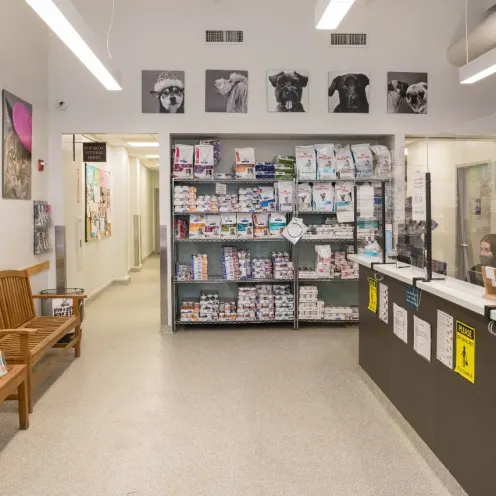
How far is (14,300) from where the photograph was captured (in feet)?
15.4

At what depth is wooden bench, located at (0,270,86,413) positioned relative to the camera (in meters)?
3.75

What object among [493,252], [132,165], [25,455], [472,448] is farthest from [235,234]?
[132,165]

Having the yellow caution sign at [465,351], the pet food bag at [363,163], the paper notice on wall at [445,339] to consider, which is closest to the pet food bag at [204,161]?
the pet food bag at [363,163]

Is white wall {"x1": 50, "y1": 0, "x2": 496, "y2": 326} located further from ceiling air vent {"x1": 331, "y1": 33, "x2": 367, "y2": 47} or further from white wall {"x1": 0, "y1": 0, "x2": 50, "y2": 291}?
white wall {"x1": 0, "y1": 0, "x2": 50, "y2": 291}

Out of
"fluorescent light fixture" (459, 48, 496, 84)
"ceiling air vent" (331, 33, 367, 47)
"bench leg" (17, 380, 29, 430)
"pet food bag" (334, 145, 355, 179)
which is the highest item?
"ceiling air vent" (331, 33, 367, 47)

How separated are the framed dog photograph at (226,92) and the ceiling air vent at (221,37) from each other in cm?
38

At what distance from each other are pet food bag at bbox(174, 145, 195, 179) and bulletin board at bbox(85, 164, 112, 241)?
2.76 metres

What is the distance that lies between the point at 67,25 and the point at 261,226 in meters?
3.50

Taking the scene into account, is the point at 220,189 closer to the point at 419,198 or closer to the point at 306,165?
the point at 306,165

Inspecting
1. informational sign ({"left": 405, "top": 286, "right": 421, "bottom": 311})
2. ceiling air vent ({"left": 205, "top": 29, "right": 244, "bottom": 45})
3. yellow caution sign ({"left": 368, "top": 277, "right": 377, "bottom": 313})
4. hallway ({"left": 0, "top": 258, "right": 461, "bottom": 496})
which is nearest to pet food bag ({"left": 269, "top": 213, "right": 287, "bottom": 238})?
hallway ({"left": 0, "top": 258, "right": 461, "bottom": 496})

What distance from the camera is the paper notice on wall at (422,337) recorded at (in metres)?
3.09

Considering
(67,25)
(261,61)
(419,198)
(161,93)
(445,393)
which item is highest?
(261,61)

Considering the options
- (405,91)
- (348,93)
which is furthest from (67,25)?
(405,91)

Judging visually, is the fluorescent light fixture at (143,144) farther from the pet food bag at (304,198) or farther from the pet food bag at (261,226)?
the pet food bag at (304,198)
